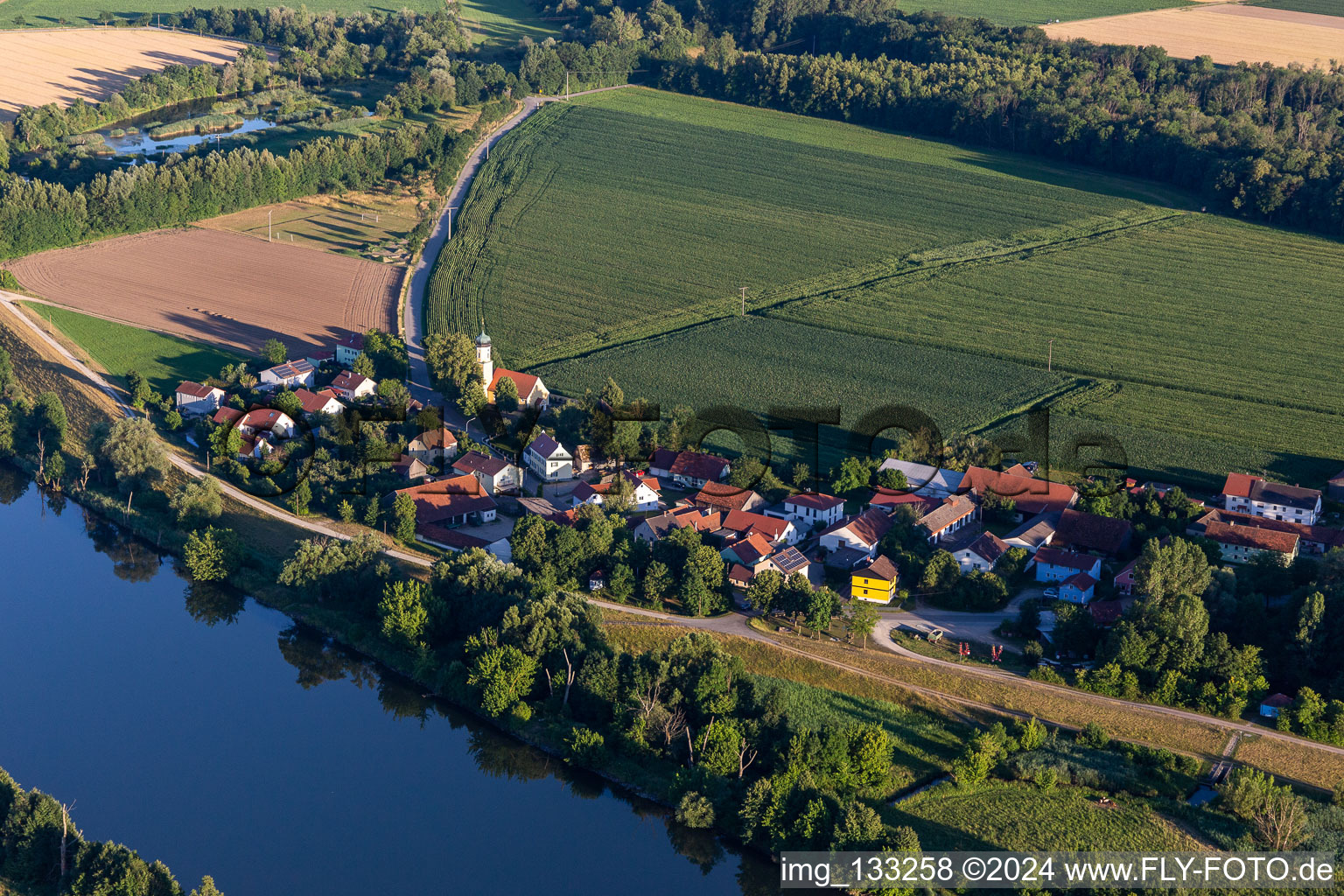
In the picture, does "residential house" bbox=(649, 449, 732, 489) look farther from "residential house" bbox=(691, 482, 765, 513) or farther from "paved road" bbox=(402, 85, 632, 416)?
"paved road" bbox=(402, 85, 632, 416)

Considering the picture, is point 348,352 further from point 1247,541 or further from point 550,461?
point 1247,541

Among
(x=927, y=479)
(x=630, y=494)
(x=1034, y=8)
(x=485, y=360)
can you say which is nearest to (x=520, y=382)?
(x=485, y=360)

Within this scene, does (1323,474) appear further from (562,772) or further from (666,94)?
(666,94)

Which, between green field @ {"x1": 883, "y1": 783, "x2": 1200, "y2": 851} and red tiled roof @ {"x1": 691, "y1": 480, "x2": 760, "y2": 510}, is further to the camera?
red tiled roof @ {"x1": 691, "y1": 480, "x2": 760, "y2": 510}

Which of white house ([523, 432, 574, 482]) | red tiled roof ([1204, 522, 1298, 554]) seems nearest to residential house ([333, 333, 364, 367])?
white house ([523, 432, 574, 482])

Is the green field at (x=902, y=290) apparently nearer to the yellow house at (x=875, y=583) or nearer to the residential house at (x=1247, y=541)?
the residential house at (x=1247, y=541)

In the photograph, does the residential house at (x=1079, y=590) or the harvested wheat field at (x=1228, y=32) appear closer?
the residential house at (x=1079, y=590)

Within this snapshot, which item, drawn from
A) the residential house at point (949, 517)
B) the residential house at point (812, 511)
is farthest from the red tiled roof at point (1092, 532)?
the residential house at point (812, 511)
